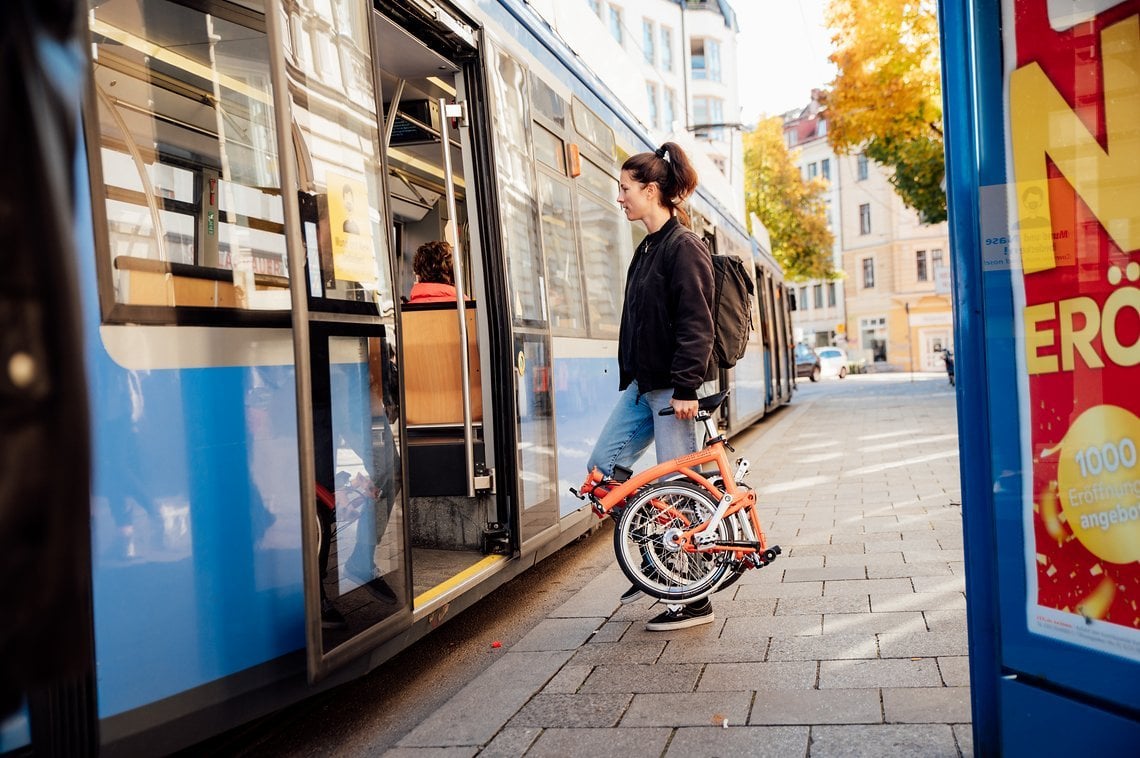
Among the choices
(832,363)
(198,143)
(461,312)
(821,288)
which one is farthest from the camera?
(821,288)

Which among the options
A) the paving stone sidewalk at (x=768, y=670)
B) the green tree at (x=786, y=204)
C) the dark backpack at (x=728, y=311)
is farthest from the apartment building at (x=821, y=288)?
the dark backpack at (x=728, y=311)

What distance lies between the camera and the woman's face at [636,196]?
188 inches

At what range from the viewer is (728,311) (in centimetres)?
477

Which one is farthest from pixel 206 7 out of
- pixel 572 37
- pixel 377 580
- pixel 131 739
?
pixel 572 37

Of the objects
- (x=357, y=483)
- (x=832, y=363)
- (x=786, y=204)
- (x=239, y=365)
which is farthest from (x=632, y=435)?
(x=832, y=363)

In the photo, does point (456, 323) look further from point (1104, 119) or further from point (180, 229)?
point (1104, 119)

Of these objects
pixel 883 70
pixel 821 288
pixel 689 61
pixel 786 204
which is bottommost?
pixel 821 288

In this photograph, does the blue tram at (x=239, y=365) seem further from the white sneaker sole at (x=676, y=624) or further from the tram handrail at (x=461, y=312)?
the white sneaker sole at (x=676, y=624)

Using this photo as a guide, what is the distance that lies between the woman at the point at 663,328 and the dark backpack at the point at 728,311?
8 cm

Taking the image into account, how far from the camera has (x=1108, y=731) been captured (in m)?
2.30

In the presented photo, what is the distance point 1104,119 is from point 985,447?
2.58 ft

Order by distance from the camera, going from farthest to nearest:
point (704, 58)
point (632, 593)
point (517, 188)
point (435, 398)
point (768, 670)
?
point (704, 58) → point (435, 398) → point (517, 188) → point (632, 593) → point (768, 670)

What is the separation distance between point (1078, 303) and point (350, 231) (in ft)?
7.30

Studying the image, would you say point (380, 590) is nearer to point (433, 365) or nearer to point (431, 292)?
point (433, 365)
